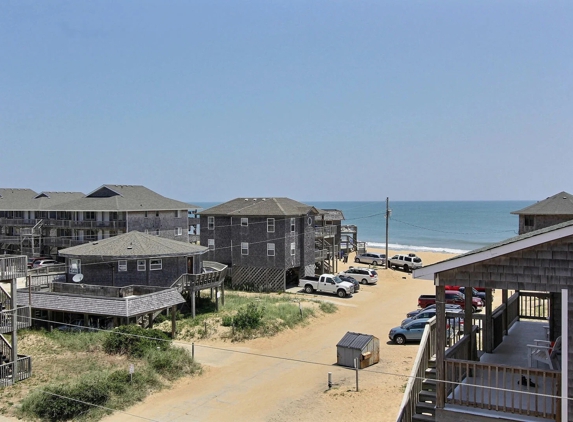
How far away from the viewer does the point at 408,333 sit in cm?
3048

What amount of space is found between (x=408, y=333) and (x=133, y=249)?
19.8m

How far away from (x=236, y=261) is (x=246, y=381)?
2549 cm

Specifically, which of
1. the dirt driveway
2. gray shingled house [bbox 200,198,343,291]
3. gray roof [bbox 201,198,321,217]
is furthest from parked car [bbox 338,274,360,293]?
the dirt driveway

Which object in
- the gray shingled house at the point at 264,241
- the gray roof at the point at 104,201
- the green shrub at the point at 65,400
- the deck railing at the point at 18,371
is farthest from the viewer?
the gray roof at the point at 104,201

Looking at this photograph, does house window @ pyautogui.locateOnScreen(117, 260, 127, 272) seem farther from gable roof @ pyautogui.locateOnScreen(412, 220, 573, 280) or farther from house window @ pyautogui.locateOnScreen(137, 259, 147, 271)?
gable roof @ pyautogui.locateOnScreen(412, 220, 573, 280)

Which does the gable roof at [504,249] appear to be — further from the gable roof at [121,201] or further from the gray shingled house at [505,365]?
the gable roof at [121,201]

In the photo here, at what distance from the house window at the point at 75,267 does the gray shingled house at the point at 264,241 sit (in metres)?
16.2

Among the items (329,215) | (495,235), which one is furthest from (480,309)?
(495,235)

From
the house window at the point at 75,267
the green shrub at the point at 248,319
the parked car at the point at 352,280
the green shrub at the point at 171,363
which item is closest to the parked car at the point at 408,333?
the green shrub at the point at 248,319

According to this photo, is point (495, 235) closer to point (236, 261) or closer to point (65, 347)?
point (236, 261)

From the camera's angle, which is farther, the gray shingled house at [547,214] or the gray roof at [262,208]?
the gray roof at [262,208]

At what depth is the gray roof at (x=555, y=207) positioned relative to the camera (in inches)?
1647

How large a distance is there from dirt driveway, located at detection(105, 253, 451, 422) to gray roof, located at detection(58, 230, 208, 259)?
344 inches

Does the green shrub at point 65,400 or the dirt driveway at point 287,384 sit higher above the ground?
the green shrub at point 65,400
